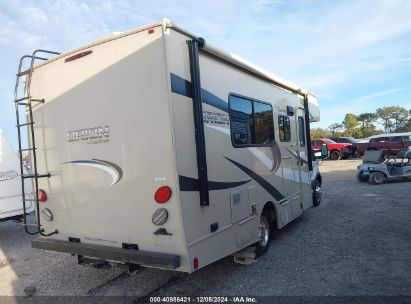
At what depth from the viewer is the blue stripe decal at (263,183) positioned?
16.4ft

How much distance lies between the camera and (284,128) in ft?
22.5

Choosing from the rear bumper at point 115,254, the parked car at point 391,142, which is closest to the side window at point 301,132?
the rear bumper at point 115,254

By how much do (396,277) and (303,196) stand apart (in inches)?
127

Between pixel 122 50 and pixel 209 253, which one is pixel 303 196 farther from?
pixel 122 50

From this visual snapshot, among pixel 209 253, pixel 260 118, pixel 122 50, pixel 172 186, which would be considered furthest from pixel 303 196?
pixel 122 50

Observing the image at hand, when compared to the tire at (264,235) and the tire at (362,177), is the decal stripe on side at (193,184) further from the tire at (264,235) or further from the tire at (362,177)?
the tire at (362,177)

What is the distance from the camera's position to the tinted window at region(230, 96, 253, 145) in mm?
4934

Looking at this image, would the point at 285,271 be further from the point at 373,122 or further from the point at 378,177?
the point at 373,122

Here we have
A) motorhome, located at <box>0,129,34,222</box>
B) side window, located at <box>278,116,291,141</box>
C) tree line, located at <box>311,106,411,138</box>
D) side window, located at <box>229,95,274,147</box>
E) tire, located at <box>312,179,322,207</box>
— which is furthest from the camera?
tree line, located at <box>311,106,411,138</box>

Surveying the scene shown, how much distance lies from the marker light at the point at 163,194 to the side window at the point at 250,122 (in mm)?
1396

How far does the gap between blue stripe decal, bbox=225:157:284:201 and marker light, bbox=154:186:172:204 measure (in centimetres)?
113

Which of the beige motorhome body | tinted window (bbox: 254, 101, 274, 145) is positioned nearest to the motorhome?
the beige motorhome body

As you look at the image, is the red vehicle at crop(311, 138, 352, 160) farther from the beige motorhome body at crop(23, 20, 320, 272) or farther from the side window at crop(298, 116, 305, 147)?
the beige motorhome body at crop(23, 20, 320, 272)

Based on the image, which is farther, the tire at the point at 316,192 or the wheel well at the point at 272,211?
the tire at the point at 316,192
